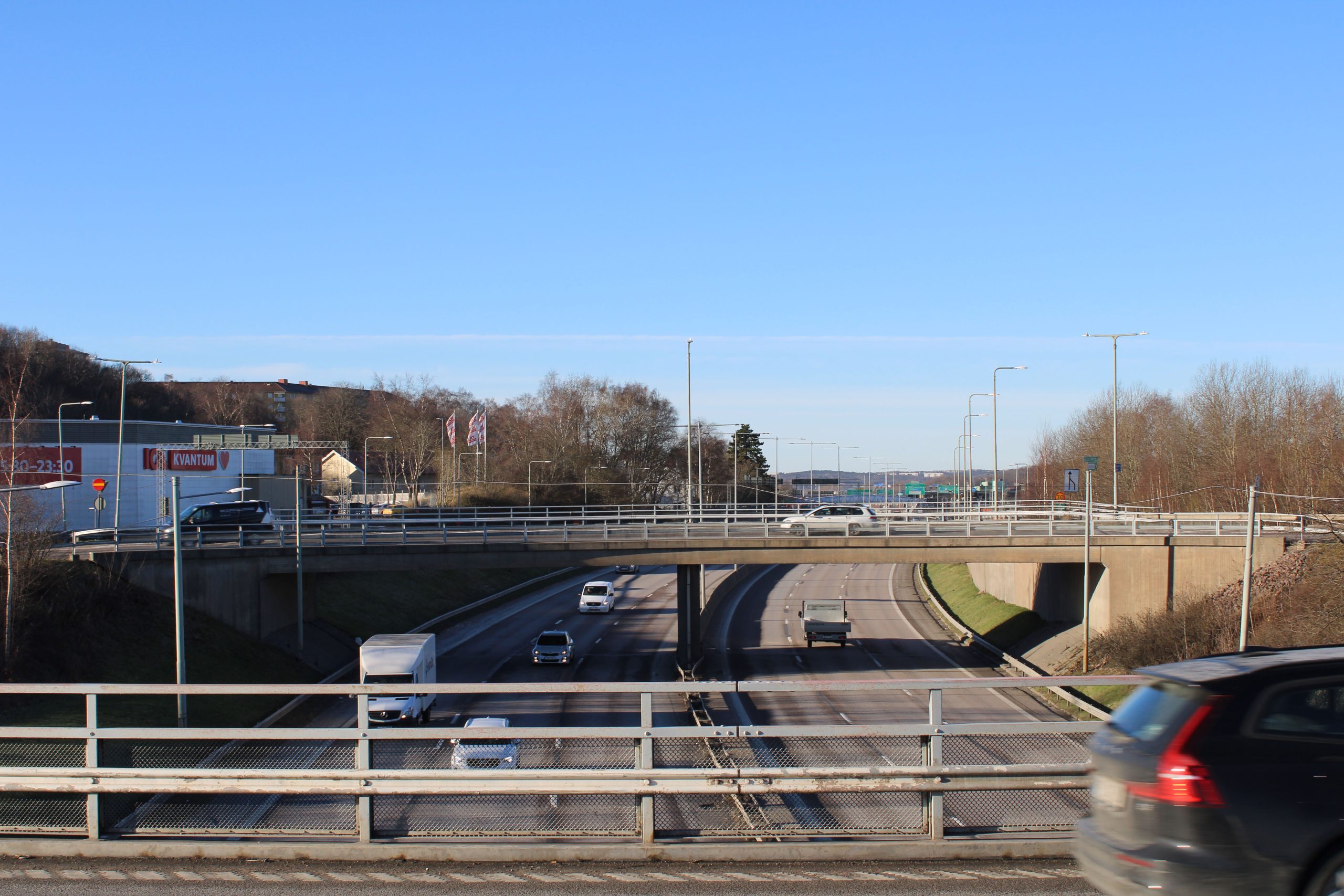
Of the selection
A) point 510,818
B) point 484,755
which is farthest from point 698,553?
point 510,818

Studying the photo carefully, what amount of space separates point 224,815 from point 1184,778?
696cm

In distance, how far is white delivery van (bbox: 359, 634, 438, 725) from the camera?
29141mm

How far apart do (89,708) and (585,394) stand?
10548 centimetres

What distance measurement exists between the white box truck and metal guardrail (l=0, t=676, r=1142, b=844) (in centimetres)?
4153

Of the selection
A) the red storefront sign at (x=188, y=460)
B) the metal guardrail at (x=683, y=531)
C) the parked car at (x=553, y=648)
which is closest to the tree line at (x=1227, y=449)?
the metal guardrail at (x=683, y=531)

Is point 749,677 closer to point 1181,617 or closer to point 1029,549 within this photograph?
point 1029,549

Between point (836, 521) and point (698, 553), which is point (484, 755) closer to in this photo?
point (698, 553)

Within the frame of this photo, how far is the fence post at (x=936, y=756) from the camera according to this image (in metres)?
7.53

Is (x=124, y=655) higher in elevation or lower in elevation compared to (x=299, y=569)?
lower

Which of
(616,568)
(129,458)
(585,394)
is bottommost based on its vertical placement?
(616,568)

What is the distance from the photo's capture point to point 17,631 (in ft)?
94.8

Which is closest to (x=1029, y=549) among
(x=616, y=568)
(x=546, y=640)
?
(x=546, y=640)

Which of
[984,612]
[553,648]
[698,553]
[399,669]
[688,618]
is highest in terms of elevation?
[698,553]

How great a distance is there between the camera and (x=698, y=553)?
4406cm
